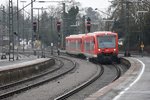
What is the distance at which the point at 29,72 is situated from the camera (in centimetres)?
3541

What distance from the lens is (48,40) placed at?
4722 inches

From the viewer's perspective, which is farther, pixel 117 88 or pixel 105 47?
pixel 105 47

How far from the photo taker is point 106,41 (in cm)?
4800

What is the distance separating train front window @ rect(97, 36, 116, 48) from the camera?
4778cm

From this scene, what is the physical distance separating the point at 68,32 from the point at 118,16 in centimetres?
2545

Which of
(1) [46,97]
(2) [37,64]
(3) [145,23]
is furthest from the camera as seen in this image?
(3) [145,23]

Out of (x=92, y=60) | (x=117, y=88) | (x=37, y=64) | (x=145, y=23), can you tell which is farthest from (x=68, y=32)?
(x=117, y=88)

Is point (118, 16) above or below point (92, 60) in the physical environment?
above

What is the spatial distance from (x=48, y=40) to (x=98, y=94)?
336 ft

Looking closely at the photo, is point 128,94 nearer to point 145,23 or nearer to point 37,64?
point 37,64

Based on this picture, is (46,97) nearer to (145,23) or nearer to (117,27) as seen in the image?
(145,23)

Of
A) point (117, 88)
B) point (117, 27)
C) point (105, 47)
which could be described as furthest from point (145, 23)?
point (117, 88)

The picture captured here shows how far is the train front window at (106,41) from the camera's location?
47.8 metres

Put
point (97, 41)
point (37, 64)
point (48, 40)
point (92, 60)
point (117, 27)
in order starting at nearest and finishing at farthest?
1. point (37, 64)
2. point (97, 41)
3. point (92, 60)
4. point (117, 27)
5. point (48, 40)
